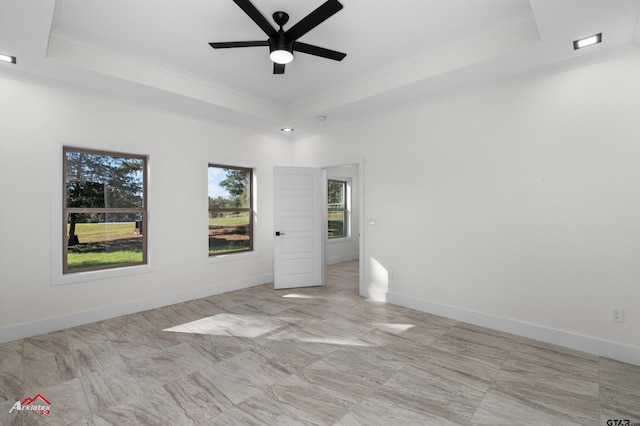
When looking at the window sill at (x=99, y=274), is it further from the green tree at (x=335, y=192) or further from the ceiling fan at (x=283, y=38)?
the green tree at (x=335, y=192)

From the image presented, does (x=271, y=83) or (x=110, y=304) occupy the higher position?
(x=271, y=83)

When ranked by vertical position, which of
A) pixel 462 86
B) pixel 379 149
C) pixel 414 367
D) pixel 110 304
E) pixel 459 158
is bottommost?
pixel 414 367

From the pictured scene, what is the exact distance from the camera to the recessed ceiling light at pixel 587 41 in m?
2.53

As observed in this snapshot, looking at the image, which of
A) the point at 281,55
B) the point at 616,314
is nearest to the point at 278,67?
the point at 281,55

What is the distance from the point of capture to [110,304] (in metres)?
3.76

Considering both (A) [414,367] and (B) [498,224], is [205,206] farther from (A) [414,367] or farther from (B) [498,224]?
(B) [498,224]

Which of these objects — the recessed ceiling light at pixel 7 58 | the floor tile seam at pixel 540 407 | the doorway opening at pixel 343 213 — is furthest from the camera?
the doorway opening at pixel 343 213

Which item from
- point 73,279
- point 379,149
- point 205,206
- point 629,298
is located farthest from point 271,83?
point 629,298

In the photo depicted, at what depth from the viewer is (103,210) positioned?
3.79 metres

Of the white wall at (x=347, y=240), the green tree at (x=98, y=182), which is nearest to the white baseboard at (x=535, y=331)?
the white wall at (x=347, y=240)

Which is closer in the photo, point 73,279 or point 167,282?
point 73,279

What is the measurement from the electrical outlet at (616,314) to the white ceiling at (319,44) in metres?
2.33

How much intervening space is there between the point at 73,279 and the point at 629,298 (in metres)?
5.77

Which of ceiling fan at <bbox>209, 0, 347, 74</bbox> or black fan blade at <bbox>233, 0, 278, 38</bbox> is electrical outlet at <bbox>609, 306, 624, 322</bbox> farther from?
black fan blade at <bbox>233, 0, 278, 38</bbox>
